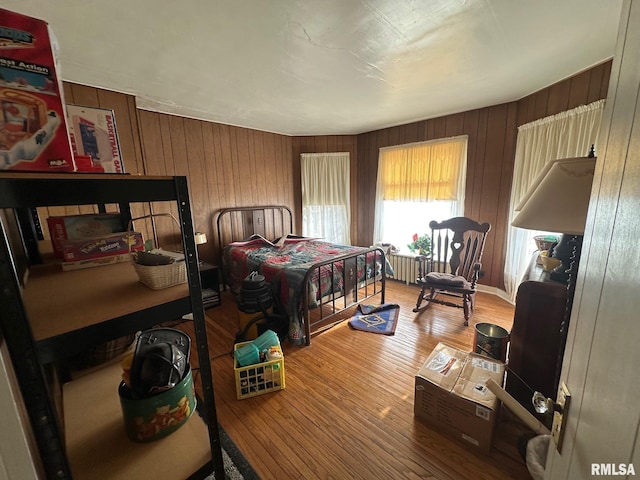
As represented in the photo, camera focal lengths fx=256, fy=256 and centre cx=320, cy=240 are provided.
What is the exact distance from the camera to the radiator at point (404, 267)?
3.93 m

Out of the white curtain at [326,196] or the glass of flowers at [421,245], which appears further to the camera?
the white curtain at [326,196]

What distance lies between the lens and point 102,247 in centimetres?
121

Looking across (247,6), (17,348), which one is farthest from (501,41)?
(17,348)

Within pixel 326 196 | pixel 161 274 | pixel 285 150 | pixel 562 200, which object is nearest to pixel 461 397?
pixel 562 200

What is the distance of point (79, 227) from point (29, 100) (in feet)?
3.13

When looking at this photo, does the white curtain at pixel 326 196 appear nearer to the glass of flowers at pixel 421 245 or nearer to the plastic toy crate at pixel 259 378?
the glass of flowers at pixel 421 245

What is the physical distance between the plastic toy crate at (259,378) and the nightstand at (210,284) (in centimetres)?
147

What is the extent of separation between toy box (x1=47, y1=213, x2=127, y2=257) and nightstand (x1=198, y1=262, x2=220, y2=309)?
1615mm

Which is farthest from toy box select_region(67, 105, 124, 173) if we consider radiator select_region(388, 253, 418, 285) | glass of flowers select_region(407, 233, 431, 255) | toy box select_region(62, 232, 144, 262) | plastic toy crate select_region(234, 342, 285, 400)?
radiator select_region(388, 253, 418, 285)

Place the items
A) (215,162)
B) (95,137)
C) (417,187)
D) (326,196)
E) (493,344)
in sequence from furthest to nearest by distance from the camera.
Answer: (326,196) → (417,187) → (215,162) → (493,344) → (95,137)

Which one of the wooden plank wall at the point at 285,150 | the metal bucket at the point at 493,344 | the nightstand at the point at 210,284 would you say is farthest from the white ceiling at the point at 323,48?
the metal bucket at the point at 493,344

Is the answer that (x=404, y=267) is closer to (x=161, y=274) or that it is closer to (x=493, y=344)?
(x=493, y=344)

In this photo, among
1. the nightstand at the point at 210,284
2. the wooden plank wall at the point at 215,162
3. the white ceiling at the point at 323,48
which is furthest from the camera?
the wooden plank wall at the point at 215,162

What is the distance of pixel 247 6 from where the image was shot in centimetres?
145
